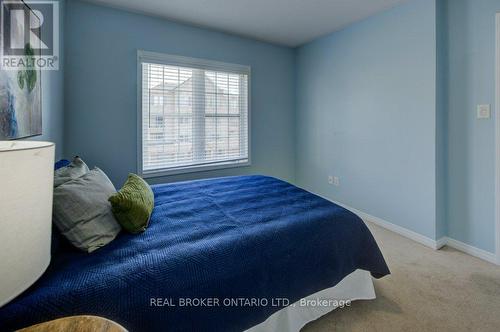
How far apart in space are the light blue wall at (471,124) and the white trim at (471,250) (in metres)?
0.04

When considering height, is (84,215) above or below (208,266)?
above

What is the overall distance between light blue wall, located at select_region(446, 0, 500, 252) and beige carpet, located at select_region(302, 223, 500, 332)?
1.06 feet

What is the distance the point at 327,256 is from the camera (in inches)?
58.4

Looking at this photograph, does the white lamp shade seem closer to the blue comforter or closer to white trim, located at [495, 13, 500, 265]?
the blue comforter

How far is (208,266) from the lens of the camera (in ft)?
3.75

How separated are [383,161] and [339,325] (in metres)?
2.05

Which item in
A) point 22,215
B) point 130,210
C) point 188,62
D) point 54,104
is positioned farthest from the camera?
point 188,62

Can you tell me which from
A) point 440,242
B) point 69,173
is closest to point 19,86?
point 69,173

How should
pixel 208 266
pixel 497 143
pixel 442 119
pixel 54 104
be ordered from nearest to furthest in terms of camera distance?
pixel 208 266, pixel 497 143, pixel 54 104, pixel 442 119

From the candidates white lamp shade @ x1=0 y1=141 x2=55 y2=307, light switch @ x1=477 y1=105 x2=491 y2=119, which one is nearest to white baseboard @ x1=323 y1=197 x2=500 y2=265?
light switch @ x1=477 y1=105 x2=491 y2=119

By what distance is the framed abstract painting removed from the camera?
125 centimetres

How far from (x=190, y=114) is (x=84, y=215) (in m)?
2.31

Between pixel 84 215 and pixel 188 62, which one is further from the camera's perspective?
Answer: pixel 188 62

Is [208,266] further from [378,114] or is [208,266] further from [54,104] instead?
[378,114]
